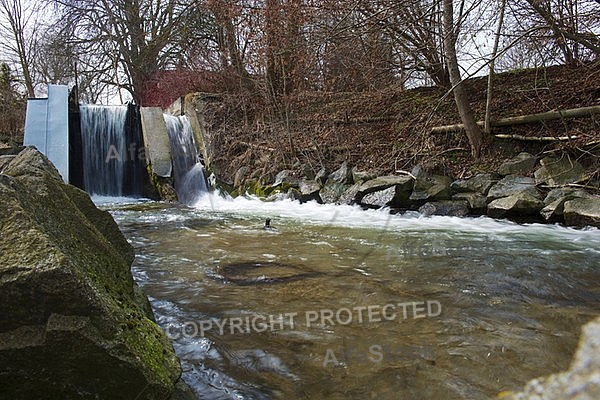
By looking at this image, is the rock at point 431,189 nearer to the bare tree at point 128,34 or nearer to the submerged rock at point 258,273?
the submerged rock at point 258,273

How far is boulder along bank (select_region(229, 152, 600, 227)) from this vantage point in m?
6.09

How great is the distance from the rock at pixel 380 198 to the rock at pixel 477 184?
1039 mm

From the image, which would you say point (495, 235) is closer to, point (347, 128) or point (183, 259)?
point (183, 259)

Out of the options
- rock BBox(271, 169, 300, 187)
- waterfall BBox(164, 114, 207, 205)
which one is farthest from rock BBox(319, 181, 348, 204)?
waterfall BBox(164, 114, 207, 205)

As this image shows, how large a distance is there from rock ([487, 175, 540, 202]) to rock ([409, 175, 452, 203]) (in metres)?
0.74

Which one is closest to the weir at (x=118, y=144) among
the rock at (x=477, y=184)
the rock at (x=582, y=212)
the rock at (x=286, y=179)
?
the rock at (x=286, y=179)

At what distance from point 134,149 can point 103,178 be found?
1.18 meters

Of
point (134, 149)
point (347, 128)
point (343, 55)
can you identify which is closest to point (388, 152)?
point (347, 128)

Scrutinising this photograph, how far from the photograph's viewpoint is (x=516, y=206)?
6.38 meters

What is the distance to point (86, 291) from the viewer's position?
1.51m

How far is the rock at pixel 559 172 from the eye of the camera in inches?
253

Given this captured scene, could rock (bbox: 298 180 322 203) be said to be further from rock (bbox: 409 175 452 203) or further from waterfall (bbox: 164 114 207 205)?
waterfall (bbox: 164 114 207 205)

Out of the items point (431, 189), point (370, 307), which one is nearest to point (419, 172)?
point (431, 189)

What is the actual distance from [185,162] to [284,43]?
4362mm
